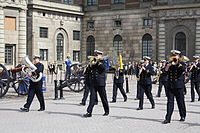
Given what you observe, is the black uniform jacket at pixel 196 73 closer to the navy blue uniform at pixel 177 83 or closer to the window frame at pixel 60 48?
the navy blue uniform at pixel 177 83

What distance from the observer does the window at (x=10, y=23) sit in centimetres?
3256

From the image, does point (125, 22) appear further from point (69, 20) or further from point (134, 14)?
point (69, 20)

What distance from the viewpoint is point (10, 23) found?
32.9 metres

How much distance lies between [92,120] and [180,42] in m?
26.3

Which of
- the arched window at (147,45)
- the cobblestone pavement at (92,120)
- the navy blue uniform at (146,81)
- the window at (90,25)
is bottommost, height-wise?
the cobblestone pavement at (92,120)

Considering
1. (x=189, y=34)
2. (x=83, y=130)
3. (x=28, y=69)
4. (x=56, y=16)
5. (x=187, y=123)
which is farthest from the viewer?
(x=56, y=16)

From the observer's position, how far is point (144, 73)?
1333cm

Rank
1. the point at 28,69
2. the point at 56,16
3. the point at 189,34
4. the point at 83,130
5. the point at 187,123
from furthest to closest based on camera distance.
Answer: the point at 56,16
the point at 189,34
the point at 28,69
the point at 187,123
the point at 83,130

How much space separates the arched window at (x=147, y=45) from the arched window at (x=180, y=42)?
2.68m

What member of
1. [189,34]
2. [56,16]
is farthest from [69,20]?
[189,34]

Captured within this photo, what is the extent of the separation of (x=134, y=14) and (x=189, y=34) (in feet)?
19.9

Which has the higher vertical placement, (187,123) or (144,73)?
(144,73)

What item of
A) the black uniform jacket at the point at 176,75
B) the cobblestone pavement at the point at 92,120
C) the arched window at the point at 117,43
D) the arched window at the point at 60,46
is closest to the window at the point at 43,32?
the arched window at the point at 60,46

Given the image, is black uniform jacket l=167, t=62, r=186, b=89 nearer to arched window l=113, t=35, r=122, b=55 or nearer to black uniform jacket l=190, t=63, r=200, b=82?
black uniform jacket l=190, t=63, r=200, b=82
